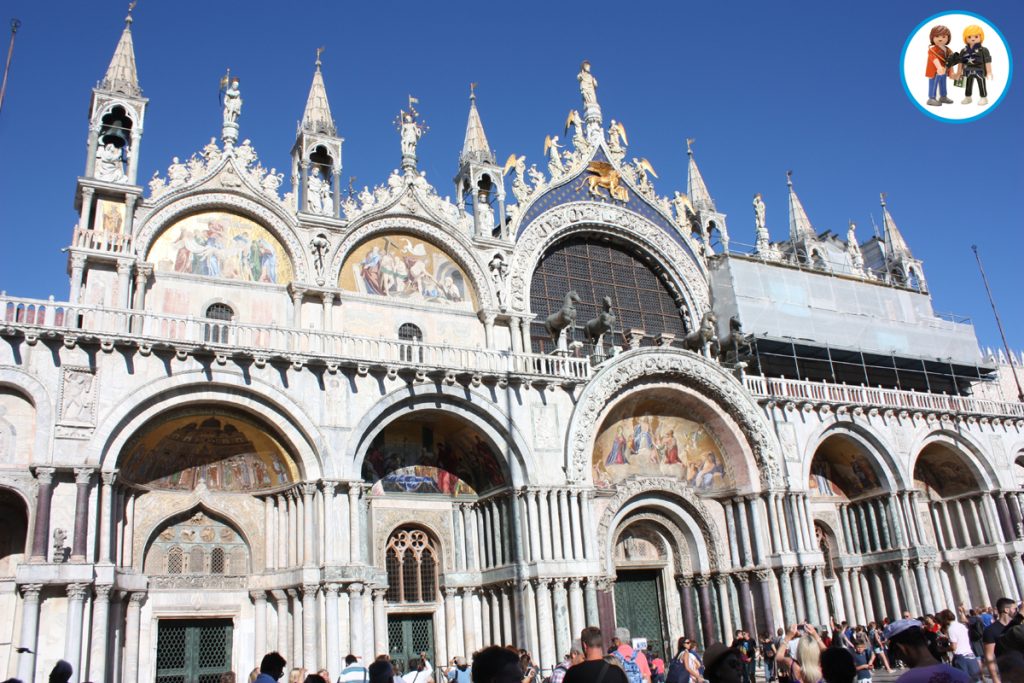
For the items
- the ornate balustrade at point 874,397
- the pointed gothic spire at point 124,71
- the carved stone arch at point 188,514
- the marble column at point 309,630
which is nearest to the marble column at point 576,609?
the marble column at point 309,630

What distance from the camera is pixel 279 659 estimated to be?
308 inches

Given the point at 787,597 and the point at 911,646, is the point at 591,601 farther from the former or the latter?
the point at 911,646

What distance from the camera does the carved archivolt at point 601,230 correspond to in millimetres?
25875

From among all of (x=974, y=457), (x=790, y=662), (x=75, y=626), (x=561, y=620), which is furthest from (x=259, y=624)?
(x=974, y=457)

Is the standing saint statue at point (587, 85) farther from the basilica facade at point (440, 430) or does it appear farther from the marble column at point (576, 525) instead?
the marble column at point (576, 525)

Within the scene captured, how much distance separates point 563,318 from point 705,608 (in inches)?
345

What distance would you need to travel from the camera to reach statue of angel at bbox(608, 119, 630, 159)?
1147 inches

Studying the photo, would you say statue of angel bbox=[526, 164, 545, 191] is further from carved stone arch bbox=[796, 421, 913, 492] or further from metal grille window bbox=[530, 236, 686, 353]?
carved stone arch bbox=[796, 421, 913, 492]

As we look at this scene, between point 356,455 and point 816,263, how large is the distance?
21.8 meters

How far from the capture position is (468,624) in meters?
21.8

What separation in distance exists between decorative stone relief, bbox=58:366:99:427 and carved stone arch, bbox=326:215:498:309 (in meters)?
7.52

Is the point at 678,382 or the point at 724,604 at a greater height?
the point at 678,382

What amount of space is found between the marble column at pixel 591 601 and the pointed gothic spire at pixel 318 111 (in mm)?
13389

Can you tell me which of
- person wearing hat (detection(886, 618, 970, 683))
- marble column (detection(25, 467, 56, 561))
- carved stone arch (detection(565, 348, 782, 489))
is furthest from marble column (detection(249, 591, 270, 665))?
person wearing hat (detection(886, 618, 970, 683))
